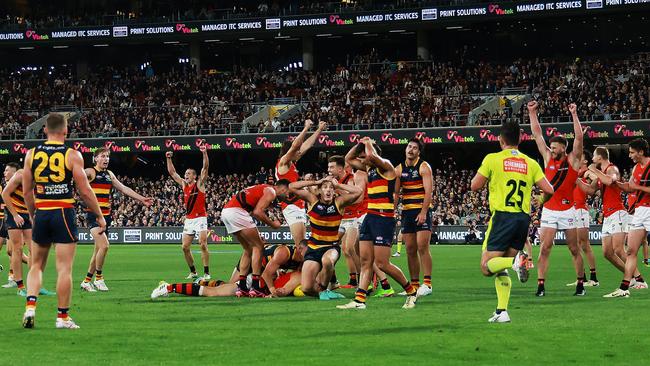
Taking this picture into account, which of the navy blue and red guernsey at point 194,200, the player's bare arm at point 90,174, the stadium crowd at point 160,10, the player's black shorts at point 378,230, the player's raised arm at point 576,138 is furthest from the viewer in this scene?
the stadium crowd at point 160,10

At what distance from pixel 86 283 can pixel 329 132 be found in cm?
3675

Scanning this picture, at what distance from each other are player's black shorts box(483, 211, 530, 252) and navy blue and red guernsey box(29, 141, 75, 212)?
17.1 feet

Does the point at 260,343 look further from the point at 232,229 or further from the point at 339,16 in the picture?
the point at 339,16

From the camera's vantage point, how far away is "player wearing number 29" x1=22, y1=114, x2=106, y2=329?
11812mm

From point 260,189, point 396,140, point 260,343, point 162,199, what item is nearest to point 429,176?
point 260,189

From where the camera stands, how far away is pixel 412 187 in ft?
55.1

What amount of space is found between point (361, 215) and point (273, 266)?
123 inches

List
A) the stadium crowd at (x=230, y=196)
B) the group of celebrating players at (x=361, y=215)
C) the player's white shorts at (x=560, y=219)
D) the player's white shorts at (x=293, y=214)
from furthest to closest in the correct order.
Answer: the stadium crowd at (x=230, y=196) → the player's white shorts at (x=293, y=214) → the player's white shorts at (x=560, y=219) → the group of celebrating players at (x=361, y=215)

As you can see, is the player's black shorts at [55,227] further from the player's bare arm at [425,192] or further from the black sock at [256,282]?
the player's bare arm at [425,192]

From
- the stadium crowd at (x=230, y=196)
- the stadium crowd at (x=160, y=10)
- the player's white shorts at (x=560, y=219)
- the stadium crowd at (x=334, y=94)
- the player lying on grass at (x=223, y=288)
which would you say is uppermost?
the stadium crowd at (x=160, y=10)

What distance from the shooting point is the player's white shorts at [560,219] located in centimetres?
1678

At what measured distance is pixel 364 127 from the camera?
55281mm

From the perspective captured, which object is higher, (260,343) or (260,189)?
(260,189)

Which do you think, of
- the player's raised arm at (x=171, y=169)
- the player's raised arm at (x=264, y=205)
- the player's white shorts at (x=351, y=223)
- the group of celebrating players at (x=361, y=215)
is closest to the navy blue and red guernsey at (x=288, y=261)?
the group of celebrating players at (x=361, y=215)
